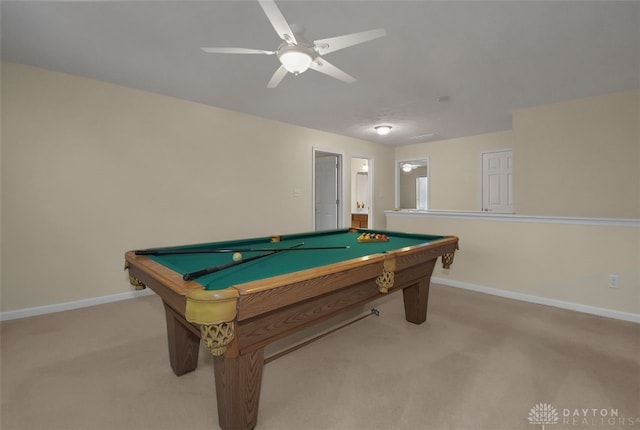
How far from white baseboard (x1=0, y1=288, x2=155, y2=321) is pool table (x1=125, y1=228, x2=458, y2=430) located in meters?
1.81

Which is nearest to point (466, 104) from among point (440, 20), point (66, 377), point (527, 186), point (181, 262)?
point (527, 186)

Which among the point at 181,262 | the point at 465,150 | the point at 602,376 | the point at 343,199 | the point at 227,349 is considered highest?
the point at 465,150

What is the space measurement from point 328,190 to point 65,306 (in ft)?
13.6

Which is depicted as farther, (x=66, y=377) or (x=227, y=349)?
(x=66, y=377)

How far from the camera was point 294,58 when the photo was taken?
1.82 metres

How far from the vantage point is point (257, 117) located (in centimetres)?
422

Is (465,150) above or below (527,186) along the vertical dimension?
above

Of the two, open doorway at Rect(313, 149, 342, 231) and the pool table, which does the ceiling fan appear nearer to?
the pool table

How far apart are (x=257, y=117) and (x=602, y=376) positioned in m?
4.33

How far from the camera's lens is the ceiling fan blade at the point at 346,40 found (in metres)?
1.56

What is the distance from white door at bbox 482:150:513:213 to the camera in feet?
16.6

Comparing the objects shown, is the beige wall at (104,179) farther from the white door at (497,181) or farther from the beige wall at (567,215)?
the white door at (497,181)

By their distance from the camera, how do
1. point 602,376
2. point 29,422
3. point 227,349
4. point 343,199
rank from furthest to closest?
1. point 343,199
2. point 602,376
3. point 29,422
4. point 227,349

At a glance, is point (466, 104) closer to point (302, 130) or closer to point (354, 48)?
point (354, 48)
